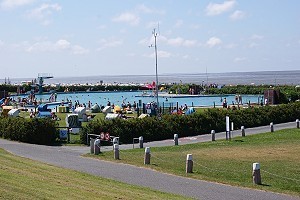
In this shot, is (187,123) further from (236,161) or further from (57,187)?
(57,187)

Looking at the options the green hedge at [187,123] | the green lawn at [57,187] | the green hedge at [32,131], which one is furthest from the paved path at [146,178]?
the green hedge at [187,123]

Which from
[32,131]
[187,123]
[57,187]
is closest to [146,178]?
[57,187]

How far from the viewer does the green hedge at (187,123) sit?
33750 millimetres

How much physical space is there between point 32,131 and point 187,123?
36.9 ft

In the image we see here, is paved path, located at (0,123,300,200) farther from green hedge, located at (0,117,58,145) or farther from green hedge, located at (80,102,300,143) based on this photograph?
green hedge, located at (80,102,300,143)

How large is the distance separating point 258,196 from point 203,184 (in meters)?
2.45

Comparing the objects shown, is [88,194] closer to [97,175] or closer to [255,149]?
[97,175]

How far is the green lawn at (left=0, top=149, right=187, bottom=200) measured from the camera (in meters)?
11.7

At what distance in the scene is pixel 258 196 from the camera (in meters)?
15.9

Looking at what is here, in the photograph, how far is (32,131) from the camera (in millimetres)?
32688

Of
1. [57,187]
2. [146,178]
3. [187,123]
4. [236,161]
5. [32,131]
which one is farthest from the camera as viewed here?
[187,123]

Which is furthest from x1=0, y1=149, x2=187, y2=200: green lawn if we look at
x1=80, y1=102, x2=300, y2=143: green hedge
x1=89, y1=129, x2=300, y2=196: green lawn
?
x1=80, y1=102, x2=300, y2=143: green hedge

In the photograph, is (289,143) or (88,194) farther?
(289,143)

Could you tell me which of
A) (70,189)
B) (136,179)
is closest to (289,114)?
(136,179)
